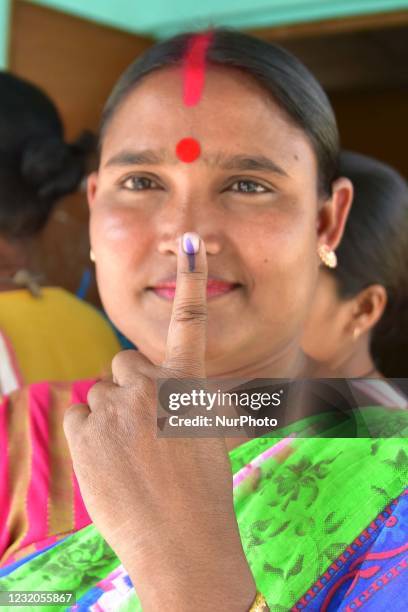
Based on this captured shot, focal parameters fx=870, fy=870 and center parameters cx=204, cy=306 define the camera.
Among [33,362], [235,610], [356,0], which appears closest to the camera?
[235,610]

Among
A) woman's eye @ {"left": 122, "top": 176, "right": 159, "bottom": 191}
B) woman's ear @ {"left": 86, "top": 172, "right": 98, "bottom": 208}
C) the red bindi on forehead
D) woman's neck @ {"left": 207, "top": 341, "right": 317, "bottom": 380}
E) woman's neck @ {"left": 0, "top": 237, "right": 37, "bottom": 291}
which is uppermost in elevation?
the red bindi on forehead

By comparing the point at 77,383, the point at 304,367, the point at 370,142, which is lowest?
the point at 370,142

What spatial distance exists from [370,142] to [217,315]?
333 cm

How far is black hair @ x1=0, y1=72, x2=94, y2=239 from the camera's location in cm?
155

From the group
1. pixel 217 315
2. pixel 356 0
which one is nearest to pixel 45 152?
pixel 217 315

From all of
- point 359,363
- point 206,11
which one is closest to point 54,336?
point 359,363

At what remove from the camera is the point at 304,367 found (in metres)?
0.98

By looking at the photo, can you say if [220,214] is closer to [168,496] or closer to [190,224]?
[190,224]

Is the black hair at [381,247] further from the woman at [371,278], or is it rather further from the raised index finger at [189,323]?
the raised index finger at [189,323]

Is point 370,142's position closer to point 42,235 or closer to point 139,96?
point 42,235

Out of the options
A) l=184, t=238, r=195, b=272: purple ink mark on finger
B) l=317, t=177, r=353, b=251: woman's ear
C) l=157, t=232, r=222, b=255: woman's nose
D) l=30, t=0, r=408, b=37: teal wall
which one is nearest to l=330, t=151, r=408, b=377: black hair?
l=317, t=177, r=353, b=251: woman's ear

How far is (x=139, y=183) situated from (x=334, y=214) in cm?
25

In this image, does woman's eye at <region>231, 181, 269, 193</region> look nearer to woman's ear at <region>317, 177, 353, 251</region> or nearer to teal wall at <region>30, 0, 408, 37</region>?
woman's ear at <region>317, 177, 353, 251</region>

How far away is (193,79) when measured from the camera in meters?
0.95
